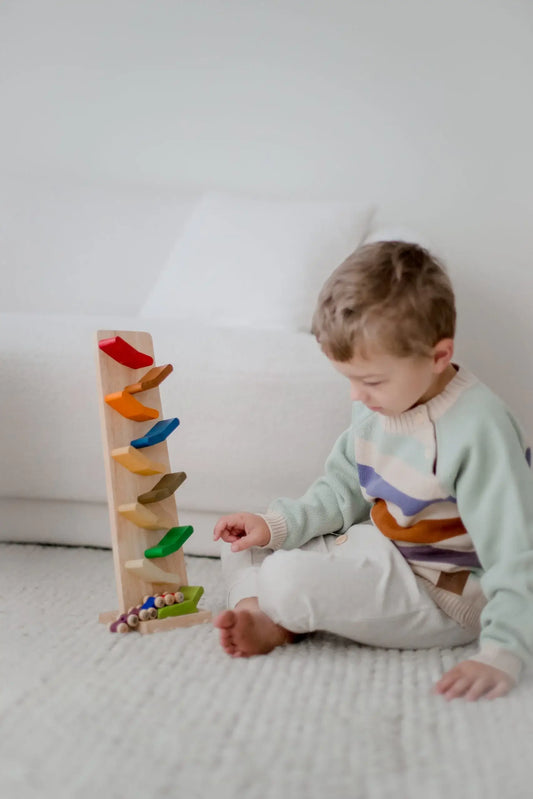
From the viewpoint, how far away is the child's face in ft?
2.97

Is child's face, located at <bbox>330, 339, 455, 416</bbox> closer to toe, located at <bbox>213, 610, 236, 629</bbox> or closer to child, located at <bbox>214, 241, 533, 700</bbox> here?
child, located at <bbox>214, 241, 533, 700</bbox>

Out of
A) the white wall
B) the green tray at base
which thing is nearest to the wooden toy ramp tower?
the green tray at base

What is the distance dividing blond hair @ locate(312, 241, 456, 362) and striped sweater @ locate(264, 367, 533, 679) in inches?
3.8

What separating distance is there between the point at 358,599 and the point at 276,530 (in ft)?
0.57

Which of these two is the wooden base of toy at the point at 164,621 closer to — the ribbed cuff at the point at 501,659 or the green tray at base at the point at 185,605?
the green tray at base at the point at 185,605

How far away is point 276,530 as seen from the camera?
1.08 meters

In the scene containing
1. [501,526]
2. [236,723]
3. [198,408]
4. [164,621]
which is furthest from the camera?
[198,408]

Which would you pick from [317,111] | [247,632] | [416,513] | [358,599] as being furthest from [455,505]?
[317,111]

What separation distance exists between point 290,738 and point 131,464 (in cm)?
43

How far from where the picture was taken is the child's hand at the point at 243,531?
1.07m

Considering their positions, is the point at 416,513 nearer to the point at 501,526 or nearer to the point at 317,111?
the point at 501,526

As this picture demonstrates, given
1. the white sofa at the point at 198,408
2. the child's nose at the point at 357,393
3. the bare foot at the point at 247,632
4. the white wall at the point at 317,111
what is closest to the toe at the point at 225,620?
the bare foot at the point at 247,632

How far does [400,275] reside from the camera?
90 cm

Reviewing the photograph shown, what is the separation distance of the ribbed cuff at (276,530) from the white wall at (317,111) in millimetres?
953
